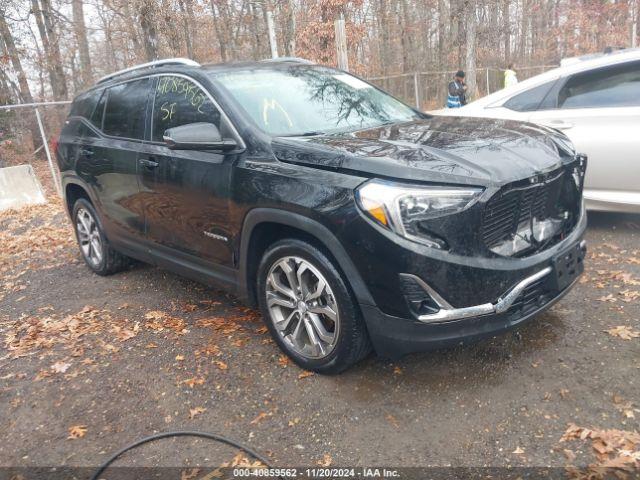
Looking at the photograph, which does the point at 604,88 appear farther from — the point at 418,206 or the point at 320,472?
the point at 320,472

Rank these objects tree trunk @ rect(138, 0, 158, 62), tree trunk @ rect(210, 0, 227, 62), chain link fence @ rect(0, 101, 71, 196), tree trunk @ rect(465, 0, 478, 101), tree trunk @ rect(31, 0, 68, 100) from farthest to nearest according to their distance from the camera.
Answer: tree trunk @ rect(210, 0, 227, 62), tree trunk @ rect(465, 0, 478, 101), tree trunk @ rect(31, 0, 68, 100), tree trunk @ rect(138, 0, 158, 62), chain link fence @ rect(0, 101, 71, 196)

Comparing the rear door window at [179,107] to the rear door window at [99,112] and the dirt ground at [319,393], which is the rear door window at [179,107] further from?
the dirt ground at [319,393]

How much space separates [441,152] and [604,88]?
322 cm

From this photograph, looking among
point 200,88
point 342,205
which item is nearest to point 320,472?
point 342,205

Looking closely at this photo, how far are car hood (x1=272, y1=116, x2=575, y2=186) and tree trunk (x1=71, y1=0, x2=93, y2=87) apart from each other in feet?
64.5

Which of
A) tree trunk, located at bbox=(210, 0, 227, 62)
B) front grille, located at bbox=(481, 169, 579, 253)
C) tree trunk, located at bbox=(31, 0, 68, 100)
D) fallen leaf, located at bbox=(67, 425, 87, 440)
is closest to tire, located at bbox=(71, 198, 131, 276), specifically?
fallen leaf, located at bbox=(67, 425, 87, 440)

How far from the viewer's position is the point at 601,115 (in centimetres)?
509

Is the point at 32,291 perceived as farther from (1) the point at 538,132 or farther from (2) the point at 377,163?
(1) the point at 538,132

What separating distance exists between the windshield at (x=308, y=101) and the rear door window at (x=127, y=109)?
Answer: 0.90m

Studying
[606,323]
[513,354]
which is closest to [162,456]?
[513,354]

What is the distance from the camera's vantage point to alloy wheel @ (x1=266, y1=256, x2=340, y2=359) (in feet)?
10.3

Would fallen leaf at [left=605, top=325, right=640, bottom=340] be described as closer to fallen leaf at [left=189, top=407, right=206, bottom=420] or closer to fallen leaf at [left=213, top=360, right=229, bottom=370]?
fallen leaf at [left=213, top=360, right=229, bottom=370]

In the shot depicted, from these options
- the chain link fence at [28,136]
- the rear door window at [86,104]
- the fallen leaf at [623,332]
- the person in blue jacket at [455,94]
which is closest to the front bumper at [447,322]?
the fallen leaf at [623,332]

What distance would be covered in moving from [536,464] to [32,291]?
491cm
